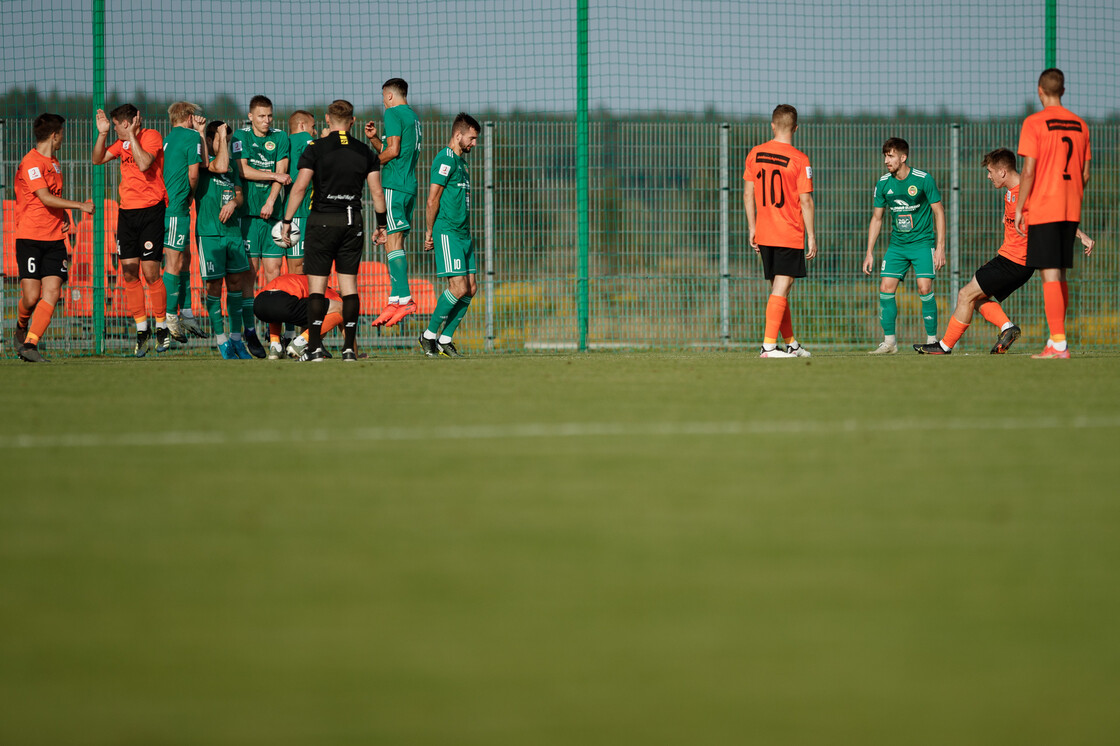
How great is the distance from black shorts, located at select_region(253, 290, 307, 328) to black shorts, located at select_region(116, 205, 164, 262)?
1.30 metres

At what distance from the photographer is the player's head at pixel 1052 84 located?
9.71m

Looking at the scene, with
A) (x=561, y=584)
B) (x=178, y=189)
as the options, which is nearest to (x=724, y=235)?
(x=178, y=189)

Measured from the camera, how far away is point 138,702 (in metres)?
1.83

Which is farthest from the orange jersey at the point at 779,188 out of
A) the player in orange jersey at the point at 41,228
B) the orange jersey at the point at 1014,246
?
the player in orange jersey at the point at 41,228

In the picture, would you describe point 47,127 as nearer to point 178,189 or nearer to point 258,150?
point 178,189

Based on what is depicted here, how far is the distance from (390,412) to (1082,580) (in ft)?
12.6

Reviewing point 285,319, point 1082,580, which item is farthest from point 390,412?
point 285,319

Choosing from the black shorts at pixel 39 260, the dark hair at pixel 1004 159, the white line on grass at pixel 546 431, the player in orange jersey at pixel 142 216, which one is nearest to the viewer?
the white line on grass at pixel 546 431

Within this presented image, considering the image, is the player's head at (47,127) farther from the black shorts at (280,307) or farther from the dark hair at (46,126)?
the black shorts at (280,307)

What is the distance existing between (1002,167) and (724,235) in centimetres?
307

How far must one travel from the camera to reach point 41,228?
10.6m

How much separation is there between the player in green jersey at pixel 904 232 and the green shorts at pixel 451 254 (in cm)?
380

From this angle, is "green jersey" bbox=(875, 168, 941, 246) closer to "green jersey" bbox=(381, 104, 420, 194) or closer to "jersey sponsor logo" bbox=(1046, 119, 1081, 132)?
"jersey sponsor logo" bbox=(1046, 119, 1081, 132)

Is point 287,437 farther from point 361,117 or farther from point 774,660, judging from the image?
point 361,117
